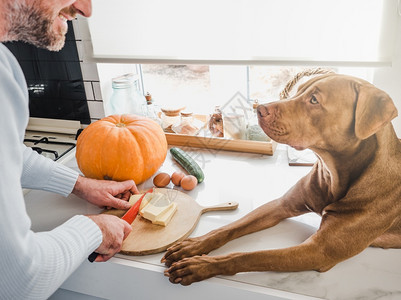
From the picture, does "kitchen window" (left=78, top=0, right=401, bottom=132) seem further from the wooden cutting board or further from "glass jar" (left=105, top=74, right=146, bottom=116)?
the wooden cutting board

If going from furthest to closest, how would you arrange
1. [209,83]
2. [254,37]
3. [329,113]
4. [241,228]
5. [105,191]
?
[209,83] < [254,37] < [105,191] < [241,228] < [329,113]

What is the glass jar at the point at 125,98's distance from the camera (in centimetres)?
152

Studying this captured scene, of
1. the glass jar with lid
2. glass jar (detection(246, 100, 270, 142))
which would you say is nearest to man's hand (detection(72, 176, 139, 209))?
the glass jar with lid

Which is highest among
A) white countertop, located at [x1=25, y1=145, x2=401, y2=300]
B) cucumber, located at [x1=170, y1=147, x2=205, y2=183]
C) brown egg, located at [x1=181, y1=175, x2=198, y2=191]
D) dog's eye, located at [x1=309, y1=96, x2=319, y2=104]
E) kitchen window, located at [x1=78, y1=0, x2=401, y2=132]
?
kitchen window, located at [x1=78, y1=0, x2=401, y2=132]

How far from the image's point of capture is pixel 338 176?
2.90 feet

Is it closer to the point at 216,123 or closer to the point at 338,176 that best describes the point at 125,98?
the point at 216,123

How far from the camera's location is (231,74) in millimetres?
1562

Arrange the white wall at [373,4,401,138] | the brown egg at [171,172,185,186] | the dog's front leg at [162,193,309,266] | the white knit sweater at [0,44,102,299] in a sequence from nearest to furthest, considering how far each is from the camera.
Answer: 1. the white knit sweater at [0,44,102,299]
2. the dog's front leg at [162,193,309,266]
3. the white wall at [373,4,401,138]
4. the brown egg at [171,172,185,186]

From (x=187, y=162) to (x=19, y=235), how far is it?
652 millimetres

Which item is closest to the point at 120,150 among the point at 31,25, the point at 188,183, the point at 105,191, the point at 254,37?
the point at 105,191

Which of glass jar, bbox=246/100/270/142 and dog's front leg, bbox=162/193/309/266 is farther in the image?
glass jar, bbox=246/100/270/142

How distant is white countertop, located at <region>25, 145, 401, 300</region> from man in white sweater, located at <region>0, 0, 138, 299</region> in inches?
4.2

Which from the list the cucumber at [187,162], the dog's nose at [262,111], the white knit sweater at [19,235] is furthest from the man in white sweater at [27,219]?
the dog's nose at [262,111]

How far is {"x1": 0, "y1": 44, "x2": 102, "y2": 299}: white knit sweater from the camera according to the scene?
2.29ft
